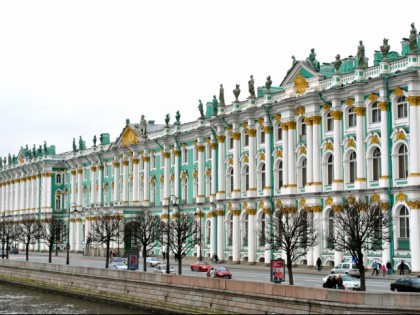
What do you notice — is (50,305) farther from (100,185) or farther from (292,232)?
(100,185)

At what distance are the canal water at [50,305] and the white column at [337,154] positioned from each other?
22223mm

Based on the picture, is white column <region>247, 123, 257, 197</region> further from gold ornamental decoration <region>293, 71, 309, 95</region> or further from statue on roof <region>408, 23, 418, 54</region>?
statue on roof <region>408, 23, 418, 54</region>

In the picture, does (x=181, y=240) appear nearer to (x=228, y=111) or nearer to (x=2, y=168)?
(x=228, y=111)

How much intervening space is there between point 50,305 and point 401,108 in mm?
28061

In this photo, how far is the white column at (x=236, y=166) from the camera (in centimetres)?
7350

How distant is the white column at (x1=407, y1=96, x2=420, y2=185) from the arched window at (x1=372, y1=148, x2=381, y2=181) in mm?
3392

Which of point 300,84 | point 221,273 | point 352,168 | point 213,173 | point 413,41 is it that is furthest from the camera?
point 213,173

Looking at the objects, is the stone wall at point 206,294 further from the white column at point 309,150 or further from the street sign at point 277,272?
the white column at point 309,150

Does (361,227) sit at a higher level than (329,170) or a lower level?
lower

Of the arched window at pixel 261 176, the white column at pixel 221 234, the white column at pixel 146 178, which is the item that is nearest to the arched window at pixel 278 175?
the arched window at pixel 261 176

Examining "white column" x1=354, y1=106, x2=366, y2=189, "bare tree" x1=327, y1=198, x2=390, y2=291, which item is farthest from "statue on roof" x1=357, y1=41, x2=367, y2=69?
"bare tree" x1=327, y1=198, x2=390, y2=291

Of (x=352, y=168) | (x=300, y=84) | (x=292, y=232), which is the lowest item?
(x=292, y=232)

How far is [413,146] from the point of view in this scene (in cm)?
5506

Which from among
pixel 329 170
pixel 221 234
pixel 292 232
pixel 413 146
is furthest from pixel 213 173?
pixel 292 232
